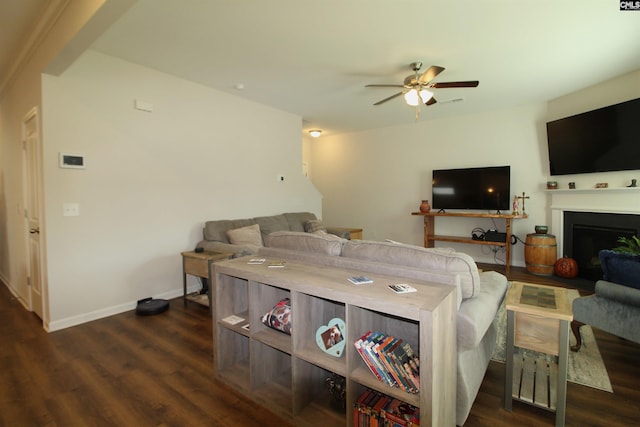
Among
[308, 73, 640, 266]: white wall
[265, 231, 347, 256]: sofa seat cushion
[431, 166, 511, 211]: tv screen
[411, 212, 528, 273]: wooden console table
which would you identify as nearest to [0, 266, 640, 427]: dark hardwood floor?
[265, 231, 347, 256]: sofa seat cushion

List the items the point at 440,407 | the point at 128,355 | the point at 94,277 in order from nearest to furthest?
the point at 440,407
the point at 128,355
the point at 94,277

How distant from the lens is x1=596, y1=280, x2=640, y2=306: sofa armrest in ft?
5.84

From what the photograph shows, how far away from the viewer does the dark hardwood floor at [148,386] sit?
159cm

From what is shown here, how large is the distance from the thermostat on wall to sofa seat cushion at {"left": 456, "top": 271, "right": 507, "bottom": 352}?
3376mm

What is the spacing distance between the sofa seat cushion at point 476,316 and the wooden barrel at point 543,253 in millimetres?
3172

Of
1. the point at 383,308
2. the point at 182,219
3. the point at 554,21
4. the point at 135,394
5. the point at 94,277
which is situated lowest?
the point at 135,394

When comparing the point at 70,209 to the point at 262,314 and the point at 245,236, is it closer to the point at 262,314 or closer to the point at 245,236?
the point at 245,236

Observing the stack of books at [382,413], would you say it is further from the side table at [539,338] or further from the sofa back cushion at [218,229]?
the sofa back cushion at [218,229]

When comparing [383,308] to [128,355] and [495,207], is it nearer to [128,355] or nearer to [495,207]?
[128,355]

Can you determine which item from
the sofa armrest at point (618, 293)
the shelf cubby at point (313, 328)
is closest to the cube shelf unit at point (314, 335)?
the shelf cubby at point (313, 328)

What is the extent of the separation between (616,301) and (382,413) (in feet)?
5.74

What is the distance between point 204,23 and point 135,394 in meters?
2.78

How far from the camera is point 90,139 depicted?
284 cm

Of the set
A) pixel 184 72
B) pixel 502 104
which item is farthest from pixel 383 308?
pixel 502 104
